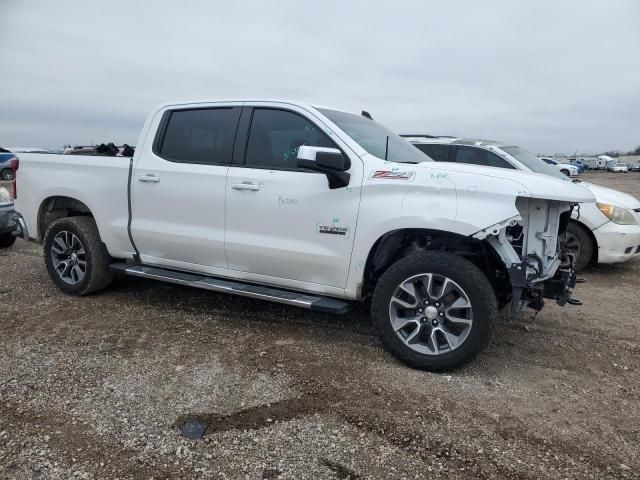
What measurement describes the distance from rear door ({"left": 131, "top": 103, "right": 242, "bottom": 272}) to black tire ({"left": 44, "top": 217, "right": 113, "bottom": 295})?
552mm

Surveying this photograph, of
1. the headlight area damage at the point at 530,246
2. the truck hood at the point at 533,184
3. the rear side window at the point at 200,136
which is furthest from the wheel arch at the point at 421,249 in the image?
the rear side window at the point at 200,136

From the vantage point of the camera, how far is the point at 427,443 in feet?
9.22

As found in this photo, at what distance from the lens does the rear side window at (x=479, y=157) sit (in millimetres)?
7297

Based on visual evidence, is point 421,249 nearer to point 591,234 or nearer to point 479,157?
point 591,234

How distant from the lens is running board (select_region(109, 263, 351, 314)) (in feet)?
12.7

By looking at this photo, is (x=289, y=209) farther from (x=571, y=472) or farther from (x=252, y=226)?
(x=571, y=472)

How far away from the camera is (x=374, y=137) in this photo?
4.34 metres

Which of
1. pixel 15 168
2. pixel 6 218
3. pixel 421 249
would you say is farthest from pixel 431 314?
pixel 6 218

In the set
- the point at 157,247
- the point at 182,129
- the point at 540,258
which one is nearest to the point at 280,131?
the point at 182,129

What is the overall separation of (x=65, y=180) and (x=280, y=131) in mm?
2487

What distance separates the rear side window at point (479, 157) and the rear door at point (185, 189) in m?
4.10

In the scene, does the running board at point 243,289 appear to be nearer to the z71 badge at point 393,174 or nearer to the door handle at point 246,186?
the door handle at point 246,186

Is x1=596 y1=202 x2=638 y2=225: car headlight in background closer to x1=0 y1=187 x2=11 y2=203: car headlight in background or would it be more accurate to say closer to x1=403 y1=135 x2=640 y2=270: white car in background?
x1=403 y1=135 x2=640 y2=270: white car in background

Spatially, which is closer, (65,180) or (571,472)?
(571,472)
